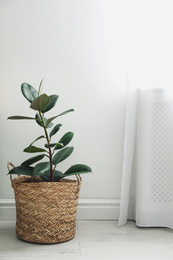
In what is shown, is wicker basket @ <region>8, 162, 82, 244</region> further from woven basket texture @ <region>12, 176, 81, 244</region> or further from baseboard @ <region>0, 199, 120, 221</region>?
baseboard @ <region>0, 199, 120, 221</region>

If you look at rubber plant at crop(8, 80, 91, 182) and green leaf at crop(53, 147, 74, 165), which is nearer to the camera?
rubber plant at crop(8, 80, 91, 182)

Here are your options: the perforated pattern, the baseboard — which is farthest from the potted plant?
the perforated pattern

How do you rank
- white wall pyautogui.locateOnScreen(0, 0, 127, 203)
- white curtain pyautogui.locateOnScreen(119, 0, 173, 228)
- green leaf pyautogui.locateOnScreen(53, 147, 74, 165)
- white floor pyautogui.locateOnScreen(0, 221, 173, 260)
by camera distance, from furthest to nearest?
1. white wall pyautogui.locateOnScreen(0, 0, 127, 203)
2. white curtain pyautogui.locateOnScreen(119, 0, 173, 228)
3. green leaf pyautogui.locateOnScreen(53, 147, 74, 165)
4. white floor pyautogui.locateOnScreen(0, 221, 173, 260)

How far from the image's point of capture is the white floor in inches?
52.3

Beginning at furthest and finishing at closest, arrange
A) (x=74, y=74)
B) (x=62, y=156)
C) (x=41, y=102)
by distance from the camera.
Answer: (x=74, y=74), (x=62, y=156), (x=41, y=102)

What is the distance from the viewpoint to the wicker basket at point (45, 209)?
1.42 meters

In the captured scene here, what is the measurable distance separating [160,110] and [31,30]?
0.80 metres

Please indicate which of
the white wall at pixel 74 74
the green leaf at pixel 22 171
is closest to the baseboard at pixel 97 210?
the white wall at pixel 74 74

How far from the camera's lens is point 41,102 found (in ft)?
4.45

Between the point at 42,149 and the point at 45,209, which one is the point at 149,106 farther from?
the point at 45,209

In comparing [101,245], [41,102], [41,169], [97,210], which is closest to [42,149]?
[41,169]

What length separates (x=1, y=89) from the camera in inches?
70.6

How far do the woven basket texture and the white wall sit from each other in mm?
362

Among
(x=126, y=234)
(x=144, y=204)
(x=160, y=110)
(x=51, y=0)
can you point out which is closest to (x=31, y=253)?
(x=126, y=234)
